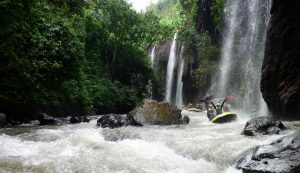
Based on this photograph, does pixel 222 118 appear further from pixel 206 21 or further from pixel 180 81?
pixel 180 81

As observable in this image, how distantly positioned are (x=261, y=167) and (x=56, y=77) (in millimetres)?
12610

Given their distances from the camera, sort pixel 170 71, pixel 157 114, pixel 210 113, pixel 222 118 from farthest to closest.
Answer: pixel 170 71 → pixel 210 113 → pixel 157 114 → pixel 222 118

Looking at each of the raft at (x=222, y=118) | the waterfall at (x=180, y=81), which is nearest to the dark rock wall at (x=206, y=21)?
the waterfall at (x=180, y=81)

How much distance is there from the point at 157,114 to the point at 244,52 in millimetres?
10984

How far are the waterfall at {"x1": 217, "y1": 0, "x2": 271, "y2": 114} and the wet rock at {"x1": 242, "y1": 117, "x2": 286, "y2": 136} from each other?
7.57m

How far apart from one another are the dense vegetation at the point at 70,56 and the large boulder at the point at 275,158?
669 cm

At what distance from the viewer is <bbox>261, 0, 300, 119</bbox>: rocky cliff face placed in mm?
11328

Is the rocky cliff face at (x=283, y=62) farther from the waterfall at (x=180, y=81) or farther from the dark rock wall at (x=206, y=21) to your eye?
the waterfall at (x=180, y=81)

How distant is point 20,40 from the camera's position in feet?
44.1

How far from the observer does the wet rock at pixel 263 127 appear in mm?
8359

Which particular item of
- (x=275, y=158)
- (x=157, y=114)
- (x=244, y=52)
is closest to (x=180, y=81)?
(x=244, y=52)

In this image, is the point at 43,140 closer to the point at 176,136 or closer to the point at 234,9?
the point at 176,136

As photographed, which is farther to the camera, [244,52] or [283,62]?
[244,52]

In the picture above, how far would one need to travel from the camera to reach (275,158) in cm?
529
